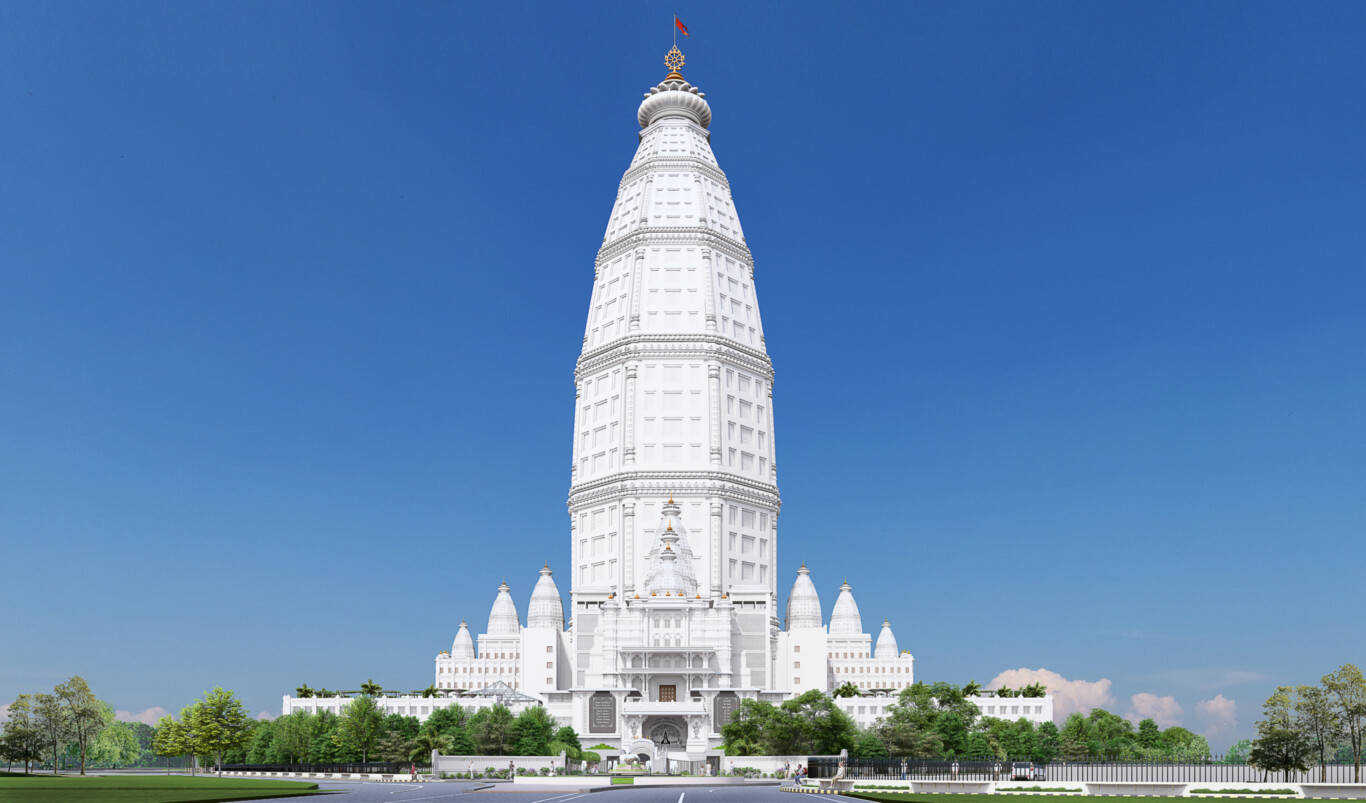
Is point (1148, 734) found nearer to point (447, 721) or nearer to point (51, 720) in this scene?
point (447, 721)

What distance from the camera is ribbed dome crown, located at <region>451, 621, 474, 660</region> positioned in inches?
5807

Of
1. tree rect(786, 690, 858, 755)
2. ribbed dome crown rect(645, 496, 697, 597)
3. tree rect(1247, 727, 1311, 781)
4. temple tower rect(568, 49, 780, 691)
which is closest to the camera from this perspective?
tree rect(1247, 727, 1311, 781)

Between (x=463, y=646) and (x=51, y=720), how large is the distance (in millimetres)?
55359

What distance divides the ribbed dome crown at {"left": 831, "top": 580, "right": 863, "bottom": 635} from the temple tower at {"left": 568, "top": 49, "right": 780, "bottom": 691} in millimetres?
11214

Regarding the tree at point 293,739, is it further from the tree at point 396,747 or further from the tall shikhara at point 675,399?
the tall shikhara at point 675,399

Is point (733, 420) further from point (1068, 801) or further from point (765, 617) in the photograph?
point (1068, 801)

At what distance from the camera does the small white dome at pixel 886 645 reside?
477ft

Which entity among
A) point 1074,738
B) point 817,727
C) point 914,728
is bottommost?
point 1074,738

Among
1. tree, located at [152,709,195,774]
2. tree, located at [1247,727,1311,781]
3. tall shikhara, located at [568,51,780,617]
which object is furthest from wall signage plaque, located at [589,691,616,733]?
tree, located at [1247,727,1311,781]

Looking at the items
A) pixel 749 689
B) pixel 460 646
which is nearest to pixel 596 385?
pixel 460 646

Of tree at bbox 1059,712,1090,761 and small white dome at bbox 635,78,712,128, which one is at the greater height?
small white dome at bbox 635,78,712,128

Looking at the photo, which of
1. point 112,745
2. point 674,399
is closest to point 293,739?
point 112,745

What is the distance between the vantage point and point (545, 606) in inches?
5517

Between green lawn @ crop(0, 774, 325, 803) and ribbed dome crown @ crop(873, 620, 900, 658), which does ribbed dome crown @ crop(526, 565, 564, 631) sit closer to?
ribbed dome crown @ crop(873, 620, 900, 658)
